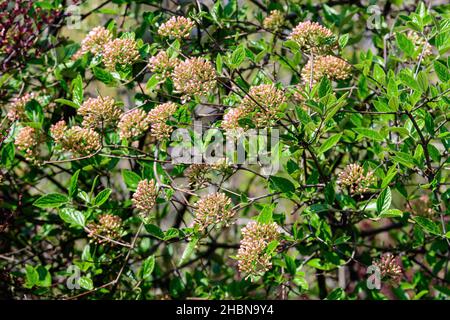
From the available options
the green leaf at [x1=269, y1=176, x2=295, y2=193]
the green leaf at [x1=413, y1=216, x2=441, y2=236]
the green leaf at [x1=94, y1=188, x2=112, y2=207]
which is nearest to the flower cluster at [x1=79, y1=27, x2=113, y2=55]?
the green leaf at [x1=94, y1=188, x2=112, y2=207]

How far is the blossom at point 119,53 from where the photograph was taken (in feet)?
5.33

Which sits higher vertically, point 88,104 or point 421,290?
point 88,104

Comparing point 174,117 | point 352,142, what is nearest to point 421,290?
point 352,142

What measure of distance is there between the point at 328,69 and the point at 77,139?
0.70 meters

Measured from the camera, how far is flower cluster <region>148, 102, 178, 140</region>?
161 centimetres

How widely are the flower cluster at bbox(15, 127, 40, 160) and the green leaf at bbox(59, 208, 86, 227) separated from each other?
181 millimetres

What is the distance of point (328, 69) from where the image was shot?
5.52ft

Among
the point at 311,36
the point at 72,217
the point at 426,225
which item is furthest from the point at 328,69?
the point at 72,217

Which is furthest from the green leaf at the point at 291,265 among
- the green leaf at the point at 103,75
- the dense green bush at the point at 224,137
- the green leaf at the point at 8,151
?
the green leaf at the point at 8,151

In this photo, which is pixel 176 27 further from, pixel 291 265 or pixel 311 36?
pixel 291 265

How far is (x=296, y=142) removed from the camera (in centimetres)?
157

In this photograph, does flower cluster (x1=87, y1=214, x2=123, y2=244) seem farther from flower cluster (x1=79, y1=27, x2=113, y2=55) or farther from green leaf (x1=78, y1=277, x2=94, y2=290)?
flower cluster (x1=79, y1=27, x2=113, y2=55)
